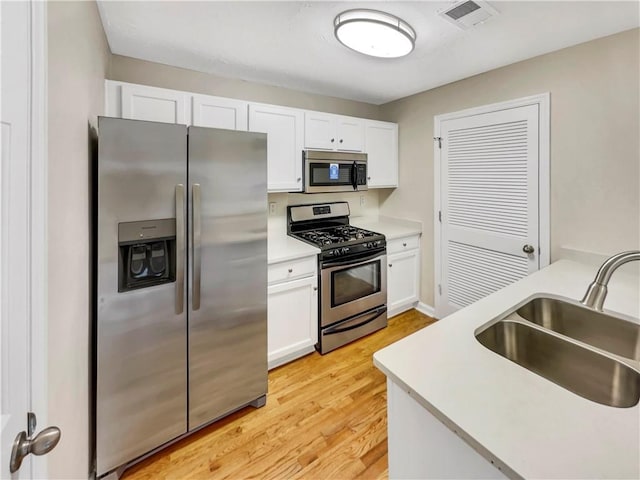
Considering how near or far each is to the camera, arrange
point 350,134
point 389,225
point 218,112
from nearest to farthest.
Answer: point 218,112
point 350,134
point 389,225

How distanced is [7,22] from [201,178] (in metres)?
1.04

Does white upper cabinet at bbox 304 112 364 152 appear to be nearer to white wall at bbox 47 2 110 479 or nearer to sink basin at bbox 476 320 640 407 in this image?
white wall at bbox 47 2 110 479

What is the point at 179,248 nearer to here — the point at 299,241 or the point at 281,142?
the point at 299,241

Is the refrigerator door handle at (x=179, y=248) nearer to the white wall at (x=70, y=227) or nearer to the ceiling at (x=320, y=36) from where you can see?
the white wall at (x=70, y=227)

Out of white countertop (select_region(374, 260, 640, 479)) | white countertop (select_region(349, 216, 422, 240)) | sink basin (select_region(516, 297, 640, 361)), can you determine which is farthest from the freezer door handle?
white countertop (select_region(349, 216, 422, 240))

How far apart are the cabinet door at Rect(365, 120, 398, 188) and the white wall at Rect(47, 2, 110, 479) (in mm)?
2387

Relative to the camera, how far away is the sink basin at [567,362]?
1002 mm

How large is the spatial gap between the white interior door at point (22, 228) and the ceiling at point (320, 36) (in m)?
1.19

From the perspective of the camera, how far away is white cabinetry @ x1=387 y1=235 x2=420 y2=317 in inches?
125

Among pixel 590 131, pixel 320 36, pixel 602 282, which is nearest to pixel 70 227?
pixel 320 36

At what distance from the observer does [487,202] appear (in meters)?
2.72

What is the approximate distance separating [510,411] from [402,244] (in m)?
2.47

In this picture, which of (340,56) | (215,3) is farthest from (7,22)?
(340,56)

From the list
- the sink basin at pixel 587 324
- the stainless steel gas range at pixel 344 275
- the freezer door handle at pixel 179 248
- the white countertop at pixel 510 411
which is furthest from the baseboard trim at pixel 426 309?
the freezer door handle at pixel 179 248
